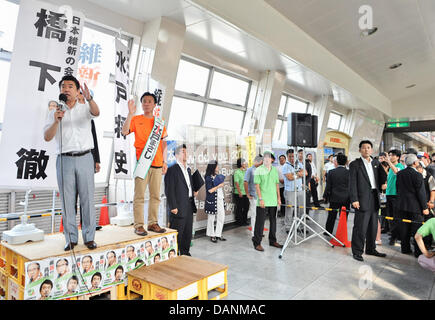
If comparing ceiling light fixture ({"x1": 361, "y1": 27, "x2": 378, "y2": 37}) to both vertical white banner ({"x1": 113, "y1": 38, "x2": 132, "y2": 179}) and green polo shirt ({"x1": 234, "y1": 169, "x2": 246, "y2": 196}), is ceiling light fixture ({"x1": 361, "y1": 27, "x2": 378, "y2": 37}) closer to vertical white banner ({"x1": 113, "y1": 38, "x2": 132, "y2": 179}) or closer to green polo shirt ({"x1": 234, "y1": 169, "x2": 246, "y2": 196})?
green polo shirt ({"x1": 234, "y1": 169, "x2": 246, "y2": 196})

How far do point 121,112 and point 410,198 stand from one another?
→ 4.12 meters

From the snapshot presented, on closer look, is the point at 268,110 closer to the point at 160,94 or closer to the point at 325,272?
the point at 160,94

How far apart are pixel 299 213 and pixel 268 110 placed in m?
2.95

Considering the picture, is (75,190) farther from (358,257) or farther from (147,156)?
(358,257)

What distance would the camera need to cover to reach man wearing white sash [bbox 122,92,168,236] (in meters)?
2.81

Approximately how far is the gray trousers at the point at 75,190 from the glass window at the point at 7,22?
228cm

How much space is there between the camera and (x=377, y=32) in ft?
19.2

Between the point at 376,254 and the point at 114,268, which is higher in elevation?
the point at 376,254

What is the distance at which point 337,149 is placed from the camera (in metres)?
10.5

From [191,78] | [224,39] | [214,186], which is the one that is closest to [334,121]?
[191,78]

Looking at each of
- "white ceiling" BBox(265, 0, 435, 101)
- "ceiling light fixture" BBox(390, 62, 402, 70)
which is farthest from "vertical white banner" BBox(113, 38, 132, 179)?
"ceiling light fixture" BBox(390, 62, 402, 70)

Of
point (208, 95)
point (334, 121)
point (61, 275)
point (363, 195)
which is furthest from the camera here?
point (334, 121)

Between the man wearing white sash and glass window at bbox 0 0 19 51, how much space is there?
2.10 metres

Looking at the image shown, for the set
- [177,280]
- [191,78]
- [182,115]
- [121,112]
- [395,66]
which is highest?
[395,66]
